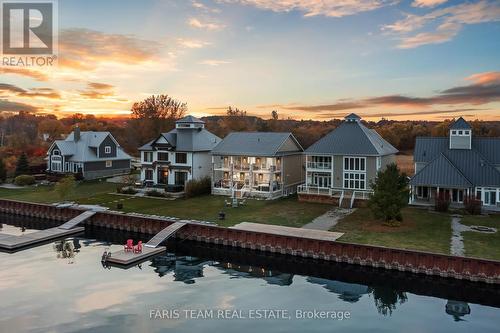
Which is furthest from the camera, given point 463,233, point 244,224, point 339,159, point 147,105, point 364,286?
point 147,105

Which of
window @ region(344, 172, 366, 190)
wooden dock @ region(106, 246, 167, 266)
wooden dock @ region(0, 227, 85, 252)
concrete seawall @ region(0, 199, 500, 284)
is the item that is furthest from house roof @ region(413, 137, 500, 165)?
wooden dock @ region(0, 227, 85, 252)

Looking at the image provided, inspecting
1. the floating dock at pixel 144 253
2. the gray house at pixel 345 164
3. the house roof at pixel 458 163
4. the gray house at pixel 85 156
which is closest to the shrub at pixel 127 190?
the gray house at pixel 85 156

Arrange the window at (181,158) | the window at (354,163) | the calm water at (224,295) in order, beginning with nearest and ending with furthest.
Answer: the calm water at (224,295), the window at (354,163), the window at (181,158)

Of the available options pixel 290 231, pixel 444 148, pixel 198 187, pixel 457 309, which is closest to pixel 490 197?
pixel 444 148

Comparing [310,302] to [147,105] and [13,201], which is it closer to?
[13,201]

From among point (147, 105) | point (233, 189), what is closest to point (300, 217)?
point (233, 189)

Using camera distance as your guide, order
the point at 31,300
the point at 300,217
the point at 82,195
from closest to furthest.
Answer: the point at 31,300
the point at 300,217
the point at 82,195

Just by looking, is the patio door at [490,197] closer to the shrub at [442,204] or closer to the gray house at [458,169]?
the gray house at [458,169]
